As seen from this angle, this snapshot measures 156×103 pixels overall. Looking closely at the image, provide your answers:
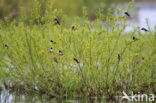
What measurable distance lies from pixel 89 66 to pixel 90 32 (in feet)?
2.27

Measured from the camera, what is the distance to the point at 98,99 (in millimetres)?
7367

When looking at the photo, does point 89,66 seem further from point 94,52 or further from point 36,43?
point 36,43

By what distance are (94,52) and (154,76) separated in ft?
5.22

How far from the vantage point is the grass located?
6809 mm

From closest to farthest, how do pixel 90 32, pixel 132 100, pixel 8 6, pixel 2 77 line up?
pixel 90 32
pixel 132 100
pixel 2 77
pixel 8 6

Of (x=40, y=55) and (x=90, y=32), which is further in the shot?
(x=40, y=55)

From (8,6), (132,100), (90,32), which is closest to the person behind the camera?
(90,32)

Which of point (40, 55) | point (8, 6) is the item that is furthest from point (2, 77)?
point (8, 6)

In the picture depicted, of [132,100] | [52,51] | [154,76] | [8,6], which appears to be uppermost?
[8,6]

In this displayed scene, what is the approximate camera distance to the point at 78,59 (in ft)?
22.7

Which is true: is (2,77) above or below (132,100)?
above

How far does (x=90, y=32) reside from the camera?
6711 millimetres

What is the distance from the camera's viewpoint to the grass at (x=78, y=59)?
6.81m

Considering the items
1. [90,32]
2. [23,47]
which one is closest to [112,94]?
[90,32]
